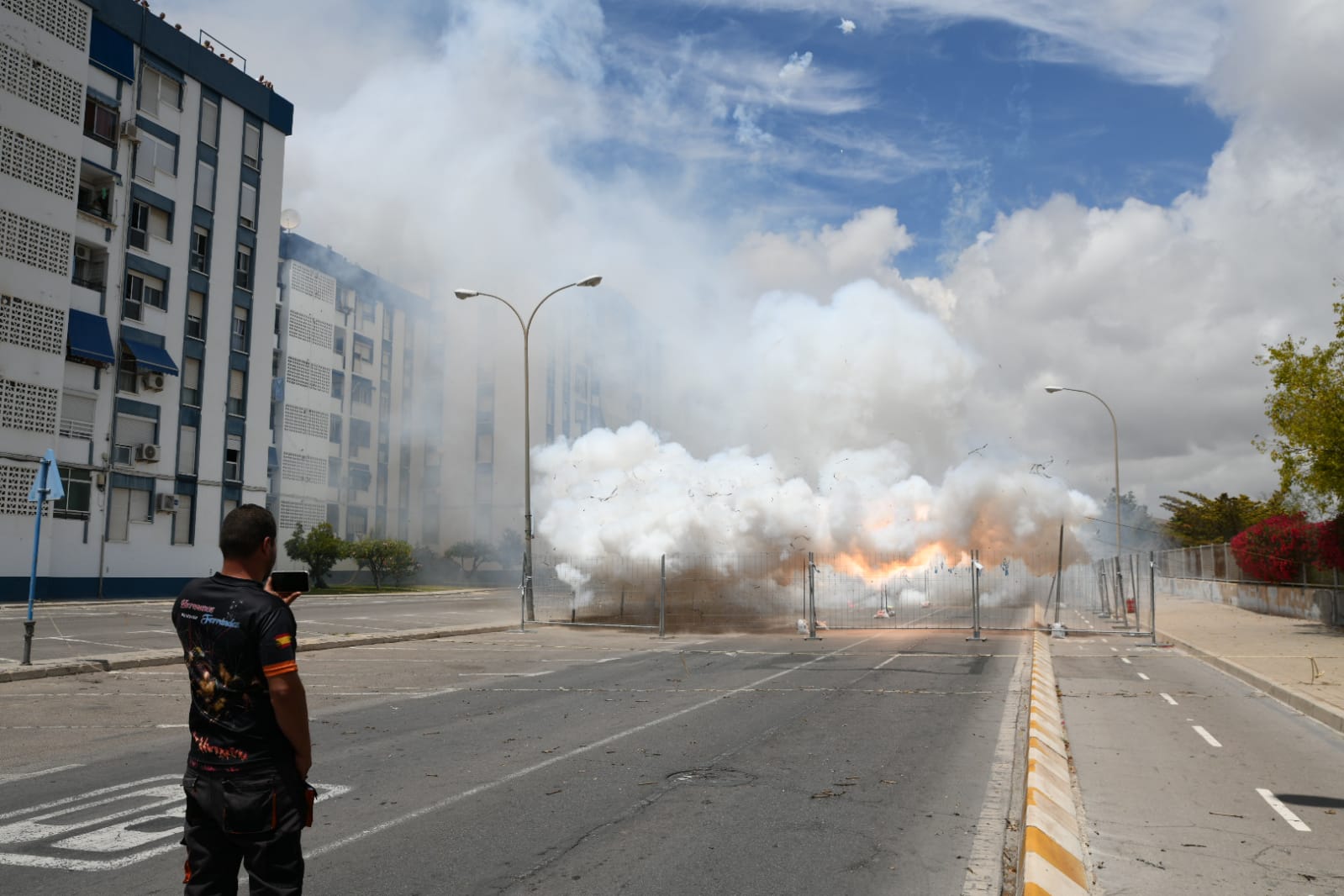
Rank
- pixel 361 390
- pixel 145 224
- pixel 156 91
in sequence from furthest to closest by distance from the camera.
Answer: pixel 361 390 < pixel 156 91 < pixel 145 224

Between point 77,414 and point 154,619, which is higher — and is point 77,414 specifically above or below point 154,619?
above

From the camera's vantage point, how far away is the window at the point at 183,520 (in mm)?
37844

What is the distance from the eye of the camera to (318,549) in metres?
47.9

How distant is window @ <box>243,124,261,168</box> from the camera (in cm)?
4159

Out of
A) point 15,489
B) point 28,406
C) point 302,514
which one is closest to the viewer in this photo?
point 15,489

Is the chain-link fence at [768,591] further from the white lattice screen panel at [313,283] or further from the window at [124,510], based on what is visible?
the white lattice screen panel at [313,283]

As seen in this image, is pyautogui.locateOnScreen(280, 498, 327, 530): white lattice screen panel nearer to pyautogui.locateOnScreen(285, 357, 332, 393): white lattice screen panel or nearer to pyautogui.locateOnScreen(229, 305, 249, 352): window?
pyautogui.locateOnScreen(285, 357, 332, 393): white lattice screen panel

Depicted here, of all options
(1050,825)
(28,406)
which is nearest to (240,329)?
(28,406)

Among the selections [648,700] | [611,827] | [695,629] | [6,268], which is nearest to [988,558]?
[695,629]

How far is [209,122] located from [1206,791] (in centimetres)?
4204

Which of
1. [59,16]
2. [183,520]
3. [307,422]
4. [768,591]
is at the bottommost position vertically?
[768,591]

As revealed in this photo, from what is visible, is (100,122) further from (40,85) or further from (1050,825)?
(1050,825)

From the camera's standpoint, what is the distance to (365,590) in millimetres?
47000

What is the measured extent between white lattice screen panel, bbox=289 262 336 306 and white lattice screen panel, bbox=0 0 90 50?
18.5m
